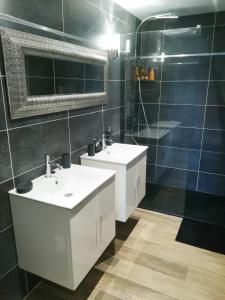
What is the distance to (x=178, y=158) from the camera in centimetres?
317

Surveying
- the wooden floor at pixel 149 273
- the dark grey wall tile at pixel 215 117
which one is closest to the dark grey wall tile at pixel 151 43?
the dark grey wall tile at pixel 215 117

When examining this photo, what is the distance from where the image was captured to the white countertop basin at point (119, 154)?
2078 millimetres

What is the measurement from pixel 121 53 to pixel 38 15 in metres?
1.35

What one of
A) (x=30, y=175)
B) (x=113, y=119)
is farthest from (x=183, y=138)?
(x=30, y=175)

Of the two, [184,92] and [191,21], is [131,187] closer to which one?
[184,92]

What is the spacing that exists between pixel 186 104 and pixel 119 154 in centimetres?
121

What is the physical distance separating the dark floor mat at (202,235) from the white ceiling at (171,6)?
2.44 m

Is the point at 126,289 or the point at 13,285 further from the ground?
the point at 13,285

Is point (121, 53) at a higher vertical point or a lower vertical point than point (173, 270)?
higher

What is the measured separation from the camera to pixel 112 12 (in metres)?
2.46

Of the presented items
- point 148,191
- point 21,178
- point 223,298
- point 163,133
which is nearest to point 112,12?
point 163,133

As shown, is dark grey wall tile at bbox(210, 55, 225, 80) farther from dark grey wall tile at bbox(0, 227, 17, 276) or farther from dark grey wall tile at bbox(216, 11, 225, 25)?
dark grey wall tile at bbox(0, 227, 17, 276)

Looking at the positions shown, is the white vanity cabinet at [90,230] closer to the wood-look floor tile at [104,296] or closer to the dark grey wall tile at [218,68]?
the wood-look floor tile at [104,296]

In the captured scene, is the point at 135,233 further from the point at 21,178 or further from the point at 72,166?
the point at 21,178
